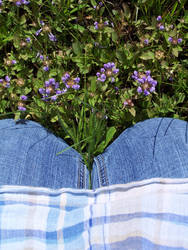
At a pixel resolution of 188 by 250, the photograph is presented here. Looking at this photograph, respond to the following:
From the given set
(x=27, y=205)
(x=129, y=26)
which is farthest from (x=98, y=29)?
(x=27, y=205)

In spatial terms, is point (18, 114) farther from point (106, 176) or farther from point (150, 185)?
point (150, 185)

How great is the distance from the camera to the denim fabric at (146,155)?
3.68ft

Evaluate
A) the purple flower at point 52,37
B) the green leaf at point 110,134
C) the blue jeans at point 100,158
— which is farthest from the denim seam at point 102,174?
the purple flower at point 52,37

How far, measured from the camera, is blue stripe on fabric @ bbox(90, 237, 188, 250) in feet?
3.23

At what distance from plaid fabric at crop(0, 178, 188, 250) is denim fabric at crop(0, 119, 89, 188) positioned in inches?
2.2

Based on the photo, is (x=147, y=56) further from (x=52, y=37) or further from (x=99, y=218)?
(x=99, y=218)

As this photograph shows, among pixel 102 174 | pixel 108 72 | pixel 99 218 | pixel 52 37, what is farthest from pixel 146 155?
pixel 52 37

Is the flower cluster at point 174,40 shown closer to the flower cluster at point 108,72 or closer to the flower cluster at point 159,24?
the flower cluster at point 159,24

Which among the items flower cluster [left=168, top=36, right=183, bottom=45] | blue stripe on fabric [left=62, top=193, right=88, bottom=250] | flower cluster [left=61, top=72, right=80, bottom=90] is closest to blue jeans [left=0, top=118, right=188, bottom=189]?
blue stripe on fabric [left=62, top=193, right=88, bottom=250]

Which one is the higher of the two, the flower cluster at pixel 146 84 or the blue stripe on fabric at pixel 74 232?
the flower cluster at pixel 146 84

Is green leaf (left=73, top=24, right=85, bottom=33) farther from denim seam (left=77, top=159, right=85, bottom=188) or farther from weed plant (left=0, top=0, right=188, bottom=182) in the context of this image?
denim seam (left=77, top=159, right=85, bottom=188)

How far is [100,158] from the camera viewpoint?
1.28 meters

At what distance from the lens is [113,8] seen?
152cm

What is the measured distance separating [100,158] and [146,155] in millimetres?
210
